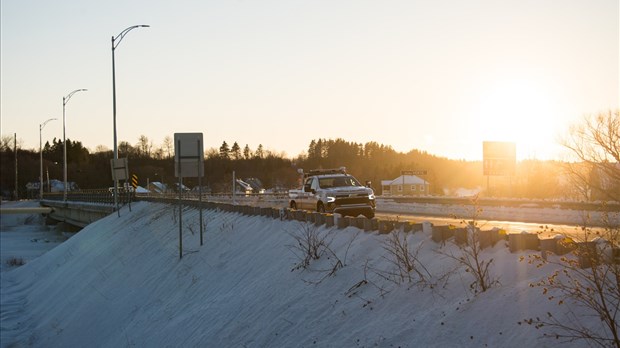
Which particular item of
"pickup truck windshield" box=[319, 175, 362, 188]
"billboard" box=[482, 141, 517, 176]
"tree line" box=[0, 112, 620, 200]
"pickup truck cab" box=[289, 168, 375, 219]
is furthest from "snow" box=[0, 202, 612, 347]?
"tree line" box=[0, 112, 620, 200]

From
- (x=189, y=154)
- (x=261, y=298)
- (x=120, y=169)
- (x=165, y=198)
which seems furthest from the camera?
(x=120, y=169)

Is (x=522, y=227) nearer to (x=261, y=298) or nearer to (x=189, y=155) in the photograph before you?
(x=189, y=155)

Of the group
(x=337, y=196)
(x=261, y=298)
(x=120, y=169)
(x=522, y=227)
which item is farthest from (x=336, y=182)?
(x=120, y=169)

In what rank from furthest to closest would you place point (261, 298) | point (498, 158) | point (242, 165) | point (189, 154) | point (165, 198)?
point (242, 165)
point (498, 158)
point (165, 198)
point (189, 154)
point (261, 298)

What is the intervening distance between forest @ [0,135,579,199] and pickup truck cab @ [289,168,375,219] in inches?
3301

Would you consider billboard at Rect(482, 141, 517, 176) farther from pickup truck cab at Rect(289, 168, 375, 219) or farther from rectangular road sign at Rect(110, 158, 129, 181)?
pickup truck cab at Rect(289, 168, 375, 219)

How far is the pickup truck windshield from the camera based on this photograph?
24500mm

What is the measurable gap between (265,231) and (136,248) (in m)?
9.53

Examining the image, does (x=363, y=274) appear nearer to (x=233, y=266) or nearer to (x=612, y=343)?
(x=612, y=343)

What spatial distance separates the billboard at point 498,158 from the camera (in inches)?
2306

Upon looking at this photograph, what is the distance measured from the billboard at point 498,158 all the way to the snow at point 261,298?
129 feet

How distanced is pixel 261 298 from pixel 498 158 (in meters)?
51.2

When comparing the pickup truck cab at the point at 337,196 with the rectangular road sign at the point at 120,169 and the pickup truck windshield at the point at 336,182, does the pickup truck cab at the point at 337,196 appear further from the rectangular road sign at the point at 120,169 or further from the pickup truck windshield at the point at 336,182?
the rectangular road sign at the point at 120,169

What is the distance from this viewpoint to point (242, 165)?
6289 inches
